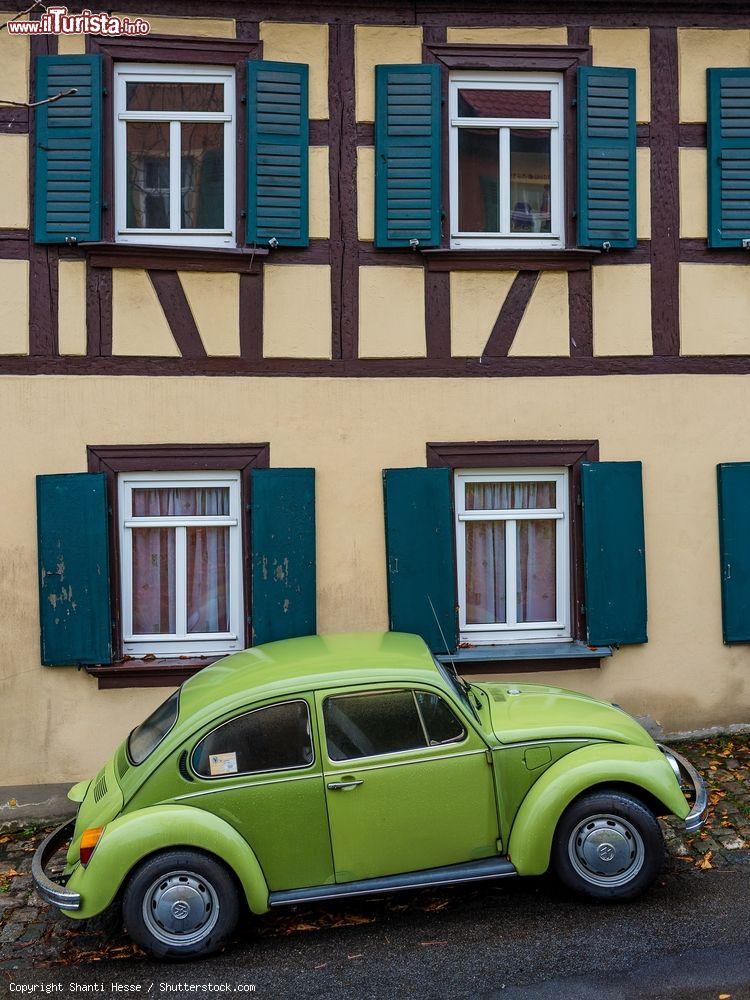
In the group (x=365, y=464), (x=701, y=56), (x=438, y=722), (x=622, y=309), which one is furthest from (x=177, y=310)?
(x=701, y=56)

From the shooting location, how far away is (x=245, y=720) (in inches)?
192

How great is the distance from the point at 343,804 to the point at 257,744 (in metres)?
0.53

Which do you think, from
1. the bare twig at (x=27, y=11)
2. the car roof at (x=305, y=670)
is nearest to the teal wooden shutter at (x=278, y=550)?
the car roof at (x=305, y=670)

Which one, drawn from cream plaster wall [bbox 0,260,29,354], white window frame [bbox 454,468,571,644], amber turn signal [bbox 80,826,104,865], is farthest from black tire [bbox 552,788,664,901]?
cream plaster wall [bbox 0,260,29,354]

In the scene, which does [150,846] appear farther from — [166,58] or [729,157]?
[729,157]

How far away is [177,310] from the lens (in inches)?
285

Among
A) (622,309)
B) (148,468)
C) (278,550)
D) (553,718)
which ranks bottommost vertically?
(553,718)

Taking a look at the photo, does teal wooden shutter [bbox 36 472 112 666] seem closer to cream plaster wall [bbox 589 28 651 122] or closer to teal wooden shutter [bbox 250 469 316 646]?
teal wooden shutter [bbox 250 469 316 646]

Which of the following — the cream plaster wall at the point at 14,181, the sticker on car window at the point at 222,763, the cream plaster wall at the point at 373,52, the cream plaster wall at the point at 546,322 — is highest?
the cream plaster wall at the point at 373,52

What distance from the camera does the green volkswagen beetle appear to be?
15.5ft

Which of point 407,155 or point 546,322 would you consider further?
point 546,322

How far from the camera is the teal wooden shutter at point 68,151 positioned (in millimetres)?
7102

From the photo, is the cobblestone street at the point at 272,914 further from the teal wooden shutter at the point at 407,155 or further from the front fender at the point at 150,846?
the teal wooden shutter at the point at 407,155

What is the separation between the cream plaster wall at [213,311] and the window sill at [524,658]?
2.92 metres
